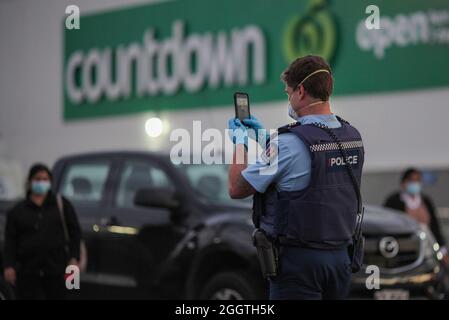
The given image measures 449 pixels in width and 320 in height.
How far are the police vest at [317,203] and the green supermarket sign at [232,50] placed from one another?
11149mm

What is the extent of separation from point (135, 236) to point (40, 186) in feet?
4.47

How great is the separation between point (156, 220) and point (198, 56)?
33.6 ft

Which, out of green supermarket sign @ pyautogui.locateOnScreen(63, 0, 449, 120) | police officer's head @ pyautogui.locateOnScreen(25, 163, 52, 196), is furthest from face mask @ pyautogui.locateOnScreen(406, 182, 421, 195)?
green supermarket sign @ pyautogui.locateOnScreen(63, 0, 449, 120)

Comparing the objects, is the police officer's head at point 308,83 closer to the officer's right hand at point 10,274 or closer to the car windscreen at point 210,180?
the officer's right hand at point 10,274

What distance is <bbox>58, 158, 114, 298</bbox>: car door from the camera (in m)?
10.0

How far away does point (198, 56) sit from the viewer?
19703 millimetres

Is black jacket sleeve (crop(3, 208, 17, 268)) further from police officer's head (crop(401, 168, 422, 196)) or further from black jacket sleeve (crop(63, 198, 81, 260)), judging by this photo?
police officer's head (crop(401, 168, 422, 196))

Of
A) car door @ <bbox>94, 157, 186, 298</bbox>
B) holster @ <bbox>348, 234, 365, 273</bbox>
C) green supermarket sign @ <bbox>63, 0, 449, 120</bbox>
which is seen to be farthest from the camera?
green supermarket sign @ <bbox>63, 0, 449, 120</bbox>

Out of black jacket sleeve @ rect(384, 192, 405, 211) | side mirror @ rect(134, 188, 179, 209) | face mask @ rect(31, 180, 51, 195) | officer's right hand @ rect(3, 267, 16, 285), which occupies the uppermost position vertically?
face mask @ rect(31, 180, 51, 195)

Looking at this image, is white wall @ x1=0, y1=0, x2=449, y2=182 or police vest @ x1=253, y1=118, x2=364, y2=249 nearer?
police vest @ x1=253, y1=118, x2=364, y2=249

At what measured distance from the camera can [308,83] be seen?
5.35m

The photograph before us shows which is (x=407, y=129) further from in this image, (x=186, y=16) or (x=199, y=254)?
(x=199, y=254)

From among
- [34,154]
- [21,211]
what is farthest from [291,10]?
[21,211]

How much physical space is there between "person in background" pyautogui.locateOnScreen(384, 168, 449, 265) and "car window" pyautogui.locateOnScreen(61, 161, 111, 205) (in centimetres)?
306
